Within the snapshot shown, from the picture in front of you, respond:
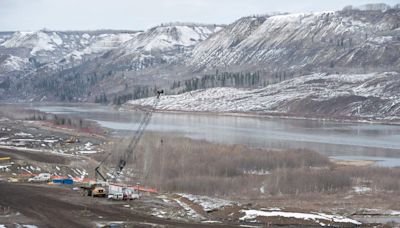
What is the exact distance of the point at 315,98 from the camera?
169m

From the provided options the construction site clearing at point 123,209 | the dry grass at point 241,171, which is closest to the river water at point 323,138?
the dry grass at point 241,171

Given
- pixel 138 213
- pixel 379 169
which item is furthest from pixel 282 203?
pixel 379 169

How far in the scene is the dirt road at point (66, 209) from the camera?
3416 centimetres

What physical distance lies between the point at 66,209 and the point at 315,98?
450 ft

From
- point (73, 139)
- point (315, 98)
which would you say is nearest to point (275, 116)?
point (315, 98)

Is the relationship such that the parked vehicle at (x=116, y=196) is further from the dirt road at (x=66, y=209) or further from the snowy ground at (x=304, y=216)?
the snowy ground at (x=304, y=216)

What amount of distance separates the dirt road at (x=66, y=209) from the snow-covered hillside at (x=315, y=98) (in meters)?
113

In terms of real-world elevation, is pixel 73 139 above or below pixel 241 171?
above

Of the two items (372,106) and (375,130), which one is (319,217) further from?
(372,106)

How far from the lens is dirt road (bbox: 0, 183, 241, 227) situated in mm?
34156

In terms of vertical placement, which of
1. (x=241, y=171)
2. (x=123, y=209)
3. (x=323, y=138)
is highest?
(x=123, y=209)

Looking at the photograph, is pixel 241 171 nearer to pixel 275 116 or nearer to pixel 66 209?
pixel 66 209

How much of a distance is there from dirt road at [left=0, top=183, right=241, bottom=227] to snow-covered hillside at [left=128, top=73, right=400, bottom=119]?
4463 inches

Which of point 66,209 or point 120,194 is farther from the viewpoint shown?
point 120,194
